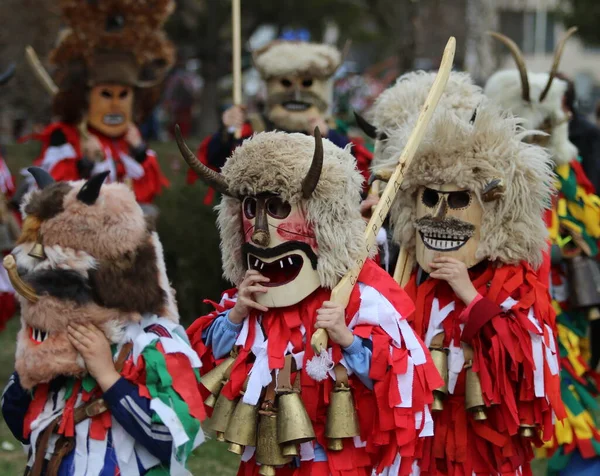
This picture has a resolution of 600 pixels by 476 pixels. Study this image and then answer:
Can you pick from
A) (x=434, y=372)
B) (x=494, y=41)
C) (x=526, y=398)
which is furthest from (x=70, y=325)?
(x=494, y=41)

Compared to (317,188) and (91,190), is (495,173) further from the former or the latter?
(91,190)

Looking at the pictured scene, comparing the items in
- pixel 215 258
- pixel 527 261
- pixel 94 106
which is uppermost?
pixel 527 261

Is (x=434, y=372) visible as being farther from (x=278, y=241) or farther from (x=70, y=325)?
(x=70, y=325)

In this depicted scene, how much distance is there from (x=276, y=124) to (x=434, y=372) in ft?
11.5

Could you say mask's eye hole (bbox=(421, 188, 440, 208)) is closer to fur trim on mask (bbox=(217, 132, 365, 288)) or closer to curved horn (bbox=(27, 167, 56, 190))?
fur trim on mask (bbox=(217, 132, 365, 288))

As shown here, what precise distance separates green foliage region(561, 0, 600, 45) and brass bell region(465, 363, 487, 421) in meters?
19.3

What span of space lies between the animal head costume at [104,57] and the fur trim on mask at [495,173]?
12.1 feet

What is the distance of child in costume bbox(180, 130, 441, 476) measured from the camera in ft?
11.8

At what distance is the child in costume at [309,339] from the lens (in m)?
3.60

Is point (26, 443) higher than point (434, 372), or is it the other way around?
point (434, 372)

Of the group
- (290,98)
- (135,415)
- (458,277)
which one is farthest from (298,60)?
(135,415)

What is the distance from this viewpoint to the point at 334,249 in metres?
3.66

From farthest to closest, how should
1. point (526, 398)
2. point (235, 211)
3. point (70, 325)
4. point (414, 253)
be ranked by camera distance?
point (414, 253) → point (526, 398) → point (235, 211) → point (70, 325)

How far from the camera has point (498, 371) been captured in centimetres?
411
